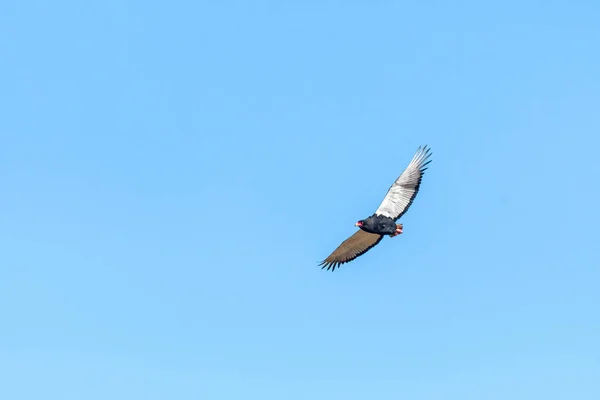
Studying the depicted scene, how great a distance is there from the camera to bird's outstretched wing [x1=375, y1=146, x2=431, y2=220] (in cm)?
6166

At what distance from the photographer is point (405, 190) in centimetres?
6175

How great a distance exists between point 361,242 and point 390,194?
4414 millimetres

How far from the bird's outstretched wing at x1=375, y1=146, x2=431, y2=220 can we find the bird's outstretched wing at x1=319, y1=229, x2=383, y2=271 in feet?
7.22

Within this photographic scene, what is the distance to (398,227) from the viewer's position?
201 ft

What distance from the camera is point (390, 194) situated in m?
61.6

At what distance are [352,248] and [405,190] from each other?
5686mm

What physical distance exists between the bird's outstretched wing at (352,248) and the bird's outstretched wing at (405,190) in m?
2.20

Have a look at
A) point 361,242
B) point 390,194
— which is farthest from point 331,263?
point 390,194

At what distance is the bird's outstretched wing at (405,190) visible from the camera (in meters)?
61.7

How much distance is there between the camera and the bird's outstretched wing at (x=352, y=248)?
210 ft

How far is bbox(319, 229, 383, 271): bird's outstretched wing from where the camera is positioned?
63.9 metres

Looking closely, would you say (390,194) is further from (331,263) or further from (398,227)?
(331,263)

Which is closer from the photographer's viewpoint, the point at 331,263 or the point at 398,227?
the point at 398,227

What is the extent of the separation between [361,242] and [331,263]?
2.58m
